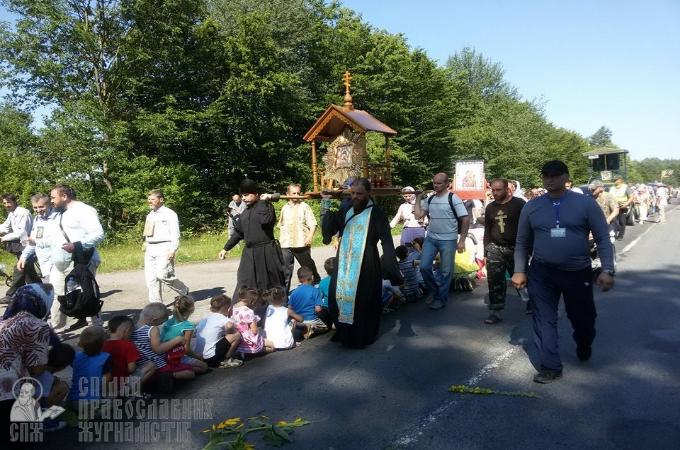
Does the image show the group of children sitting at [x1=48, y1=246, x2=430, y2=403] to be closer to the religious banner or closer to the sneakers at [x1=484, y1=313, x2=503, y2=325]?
the sneakers at [x1=484, y1=313, x2=503, y2=325]

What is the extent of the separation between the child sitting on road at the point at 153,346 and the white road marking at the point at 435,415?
2386mm

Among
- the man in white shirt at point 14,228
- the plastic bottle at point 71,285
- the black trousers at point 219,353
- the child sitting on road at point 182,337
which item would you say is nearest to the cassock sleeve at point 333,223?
the black trousers at point 219,353

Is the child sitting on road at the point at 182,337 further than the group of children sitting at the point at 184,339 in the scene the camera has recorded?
Yes

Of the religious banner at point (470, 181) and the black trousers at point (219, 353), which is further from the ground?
the religious banner at point (470, 181)

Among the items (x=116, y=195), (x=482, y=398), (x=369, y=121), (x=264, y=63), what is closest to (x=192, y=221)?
(x=116, y=195)

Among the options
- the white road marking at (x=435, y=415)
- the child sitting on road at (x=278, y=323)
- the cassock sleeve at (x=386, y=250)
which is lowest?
the white road marking at (x=435, y=415)

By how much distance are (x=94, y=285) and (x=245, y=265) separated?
1.93 m

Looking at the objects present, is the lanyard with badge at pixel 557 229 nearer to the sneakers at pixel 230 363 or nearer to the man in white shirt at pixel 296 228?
the sneakers at pixel 230 363

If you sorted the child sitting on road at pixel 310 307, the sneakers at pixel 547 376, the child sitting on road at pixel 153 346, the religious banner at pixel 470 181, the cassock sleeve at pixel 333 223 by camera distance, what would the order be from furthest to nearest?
the religious banner at pixel 470 181 < the child sitting on road at pixel 310 307 < the cassock sleeve at pixel 333 223 < the child sitting on road at pixel 153 346 < the sneakers at pixel 547 376

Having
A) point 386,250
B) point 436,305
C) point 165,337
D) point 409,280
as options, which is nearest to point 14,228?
point 165,337

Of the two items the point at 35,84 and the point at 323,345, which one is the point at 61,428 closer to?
the point at 323,345

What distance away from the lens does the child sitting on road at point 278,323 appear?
20.2ft

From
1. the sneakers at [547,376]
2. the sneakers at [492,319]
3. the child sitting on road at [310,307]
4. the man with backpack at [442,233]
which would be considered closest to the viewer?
the sneakers at [547,376]

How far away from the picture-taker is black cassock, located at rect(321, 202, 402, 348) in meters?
6.02
